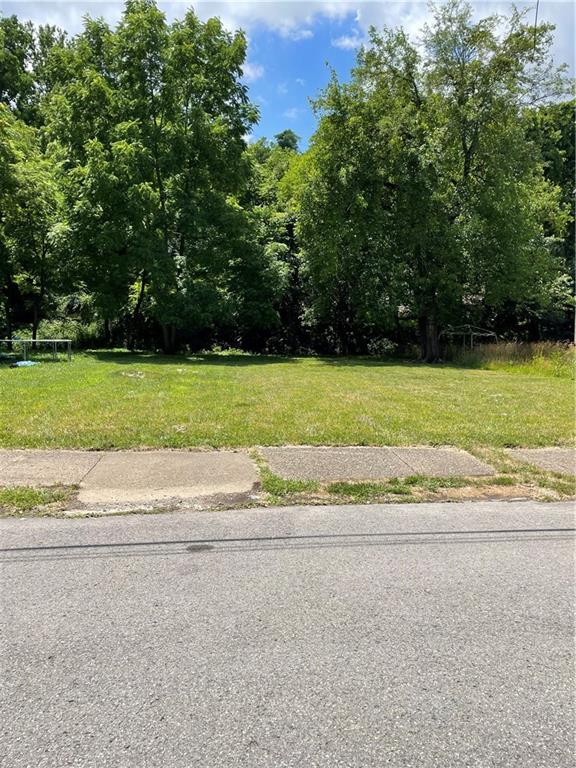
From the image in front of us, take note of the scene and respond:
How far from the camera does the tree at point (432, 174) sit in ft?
68.3

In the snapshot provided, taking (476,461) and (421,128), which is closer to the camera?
(476,461)

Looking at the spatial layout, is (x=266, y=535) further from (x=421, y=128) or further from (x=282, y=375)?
(x=421, y=128)

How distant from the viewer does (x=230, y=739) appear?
2133mm

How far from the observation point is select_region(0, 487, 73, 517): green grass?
464cm

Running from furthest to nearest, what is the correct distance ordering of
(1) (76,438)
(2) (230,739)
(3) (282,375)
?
1. (3) (282,375)
2. (1) (76,438)
3. (2) (230,739)

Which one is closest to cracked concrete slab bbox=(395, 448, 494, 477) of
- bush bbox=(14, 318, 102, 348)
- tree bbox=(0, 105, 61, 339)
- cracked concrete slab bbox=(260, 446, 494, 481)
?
cracked concrete slab bbox=(260, 446, 494, 481)

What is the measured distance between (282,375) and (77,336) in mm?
15260

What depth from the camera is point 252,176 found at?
23.4 metres

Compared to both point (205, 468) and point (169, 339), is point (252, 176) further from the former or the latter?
point (205, 468)

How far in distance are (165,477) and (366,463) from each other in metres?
2.26

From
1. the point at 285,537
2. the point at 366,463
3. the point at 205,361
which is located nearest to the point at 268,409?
the point at 366,463

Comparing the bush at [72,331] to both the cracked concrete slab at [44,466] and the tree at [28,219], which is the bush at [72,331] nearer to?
the tree at [28,219]

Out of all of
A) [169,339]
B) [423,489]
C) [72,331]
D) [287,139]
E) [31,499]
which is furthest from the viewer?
[287,139]

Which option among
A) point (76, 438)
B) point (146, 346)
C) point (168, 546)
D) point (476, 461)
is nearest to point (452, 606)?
point (168, 546)
